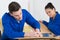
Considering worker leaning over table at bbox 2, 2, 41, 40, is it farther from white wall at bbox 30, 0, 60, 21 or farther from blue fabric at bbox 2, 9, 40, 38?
white wall at bbox 30, 0, 60, 21

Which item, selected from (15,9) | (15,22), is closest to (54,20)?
(15,22)

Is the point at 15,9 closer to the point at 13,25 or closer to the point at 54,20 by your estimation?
the point at 13,25

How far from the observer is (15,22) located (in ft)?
6.86

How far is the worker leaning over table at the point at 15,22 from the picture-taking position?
192 centimetres

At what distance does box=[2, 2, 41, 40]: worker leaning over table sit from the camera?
1.92 m

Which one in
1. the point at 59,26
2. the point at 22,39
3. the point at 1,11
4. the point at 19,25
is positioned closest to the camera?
A: the point at 22,39

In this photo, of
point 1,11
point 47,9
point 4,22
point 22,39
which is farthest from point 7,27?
point 1,11

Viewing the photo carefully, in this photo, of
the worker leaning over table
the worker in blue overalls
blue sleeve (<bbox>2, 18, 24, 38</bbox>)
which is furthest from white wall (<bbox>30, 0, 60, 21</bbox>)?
blue sleeve (<bbox>2, 18, 24, 38</bbox>)

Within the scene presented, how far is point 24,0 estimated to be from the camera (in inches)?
141

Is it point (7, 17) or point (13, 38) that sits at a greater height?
point (7, 17)

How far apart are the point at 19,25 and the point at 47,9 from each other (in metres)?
0.80

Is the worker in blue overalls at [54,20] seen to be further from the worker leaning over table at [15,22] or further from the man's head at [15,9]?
the man's head at [15,9]

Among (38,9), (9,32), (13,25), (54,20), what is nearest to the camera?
(9,32)

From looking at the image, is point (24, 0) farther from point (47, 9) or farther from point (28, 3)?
point (47, 9)
